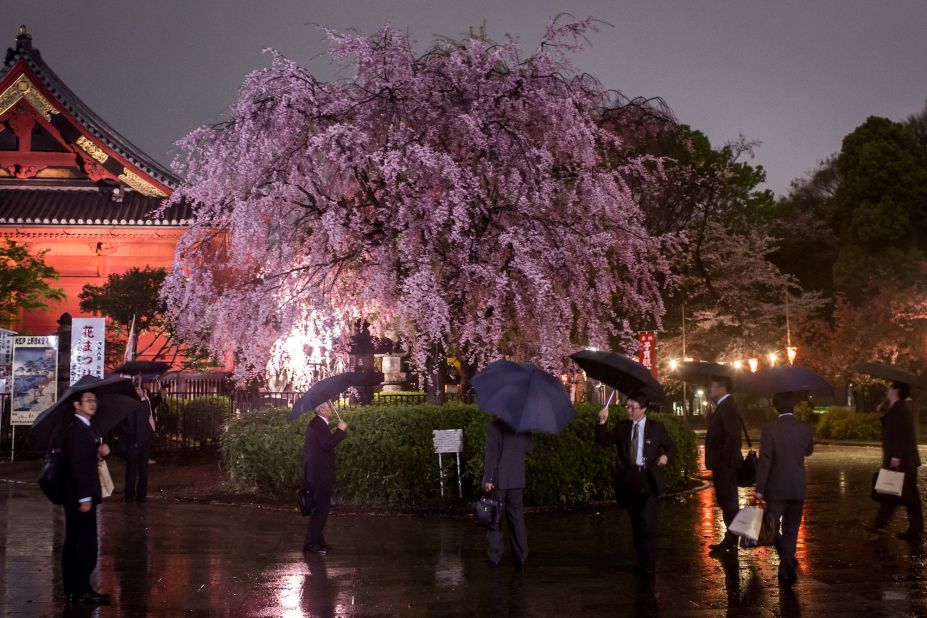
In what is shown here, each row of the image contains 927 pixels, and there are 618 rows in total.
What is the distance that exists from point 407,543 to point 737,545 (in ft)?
12.4

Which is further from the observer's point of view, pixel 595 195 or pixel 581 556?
pixel 595 195

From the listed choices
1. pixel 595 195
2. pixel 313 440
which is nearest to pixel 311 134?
pixel 595 195

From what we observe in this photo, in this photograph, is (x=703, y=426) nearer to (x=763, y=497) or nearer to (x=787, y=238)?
(x=787, y=238)

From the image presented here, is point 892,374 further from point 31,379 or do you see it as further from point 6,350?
point 6,350

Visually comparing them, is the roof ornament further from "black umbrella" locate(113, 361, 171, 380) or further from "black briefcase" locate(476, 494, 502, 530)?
"black briefcase" locate(476, 494, 502, 530)

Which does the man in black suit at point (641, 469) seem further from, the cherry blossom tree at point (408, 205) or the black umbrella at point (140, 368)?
the black umbrella at point (140, 368)

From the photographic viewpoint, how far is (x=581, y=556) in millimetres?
10703

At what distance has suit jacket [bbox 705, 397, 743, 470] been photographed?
1110cm

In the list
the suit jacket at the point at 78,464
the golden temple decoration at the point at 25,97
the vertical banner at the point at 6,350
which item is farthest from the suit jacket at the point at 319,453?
the golden temple decoration at the point at 25,97

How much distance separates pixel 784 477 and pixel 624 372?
1.81m

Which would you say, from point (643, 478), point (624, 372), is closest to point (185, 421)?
point (624, 372)

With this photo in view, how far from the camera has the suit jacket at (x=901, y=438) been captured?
1185 centimetres

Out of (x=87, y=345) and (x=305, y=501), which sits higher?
(x=87, y=345)

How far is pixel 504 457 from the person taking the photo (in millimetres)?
10125
